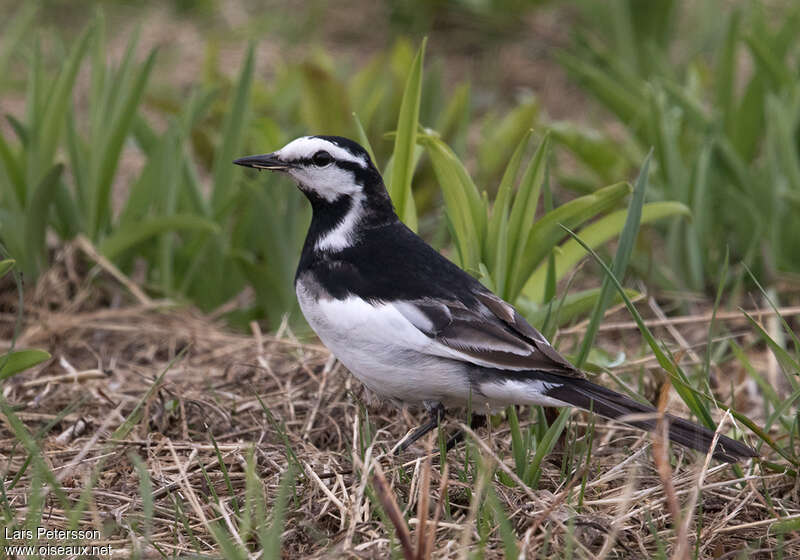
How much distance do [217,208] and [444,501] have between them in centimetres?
232

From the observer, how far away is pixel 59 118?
4.30 metres

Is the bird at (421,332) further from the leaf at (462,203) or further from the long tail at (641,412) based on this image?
the leaf at (462,203)

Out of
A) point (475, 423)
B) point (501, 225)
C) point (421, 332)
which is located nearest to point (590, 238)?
point (501, 225)

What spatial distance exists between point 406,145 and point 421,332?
0.87 meters

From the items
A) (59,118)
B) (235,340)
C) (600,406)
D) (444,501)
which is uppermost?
(59,118)

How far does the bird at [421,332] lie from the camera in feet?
9.10

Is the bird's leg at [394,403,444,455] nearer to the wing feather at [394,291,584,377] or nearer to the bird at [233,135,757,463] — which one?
the bird at [233,135,757,463]

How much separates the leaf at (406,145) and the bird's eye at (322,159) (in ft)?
0.94

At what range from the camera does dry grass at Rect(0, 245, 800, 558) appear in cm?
251

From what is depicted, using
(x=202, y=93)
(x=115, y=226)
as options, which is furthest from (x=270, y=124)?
(x=115, y=226)

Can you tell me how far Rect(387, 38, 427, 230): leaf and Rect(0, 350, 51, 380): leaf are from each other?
4.18 ft

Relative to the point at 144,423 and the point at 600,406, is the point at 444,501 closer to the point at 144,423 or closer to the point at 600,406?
the point at 600,406

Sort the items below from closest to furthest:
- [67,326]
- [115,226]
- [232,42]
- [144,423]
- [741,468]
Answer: [741,468]
[144,423]
[67,326]
[115,226]
[232,42]

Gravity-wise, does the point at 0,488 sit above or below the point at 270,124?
below
